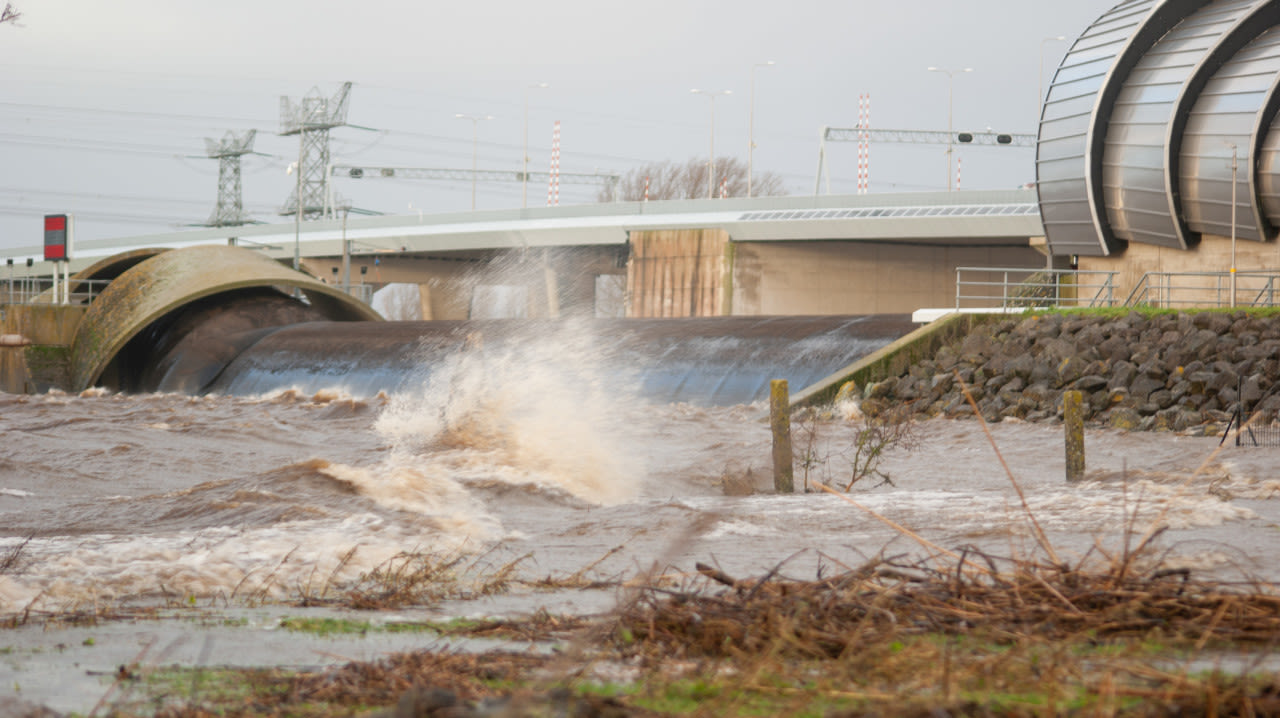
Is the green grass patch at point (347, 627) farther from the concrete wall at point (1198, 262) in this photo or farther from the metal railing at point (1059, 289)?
the concrete wall at point (1198, 262)

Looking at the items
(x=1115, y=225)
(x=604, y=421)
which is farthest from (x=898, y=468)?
(x=1115, y=225)

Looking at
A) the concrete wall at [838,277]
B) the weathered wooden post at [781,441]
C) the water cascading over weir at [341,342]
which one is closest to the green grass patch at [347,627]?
the weathered wooden post at [781,441]

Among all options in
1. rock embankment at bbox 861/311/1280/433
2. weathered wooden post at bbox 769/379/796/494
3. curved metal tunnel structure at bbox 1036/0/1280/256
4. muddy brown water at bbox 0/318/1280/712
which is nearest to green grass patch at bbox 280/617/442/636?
muddy brown water at bbox 0/318/1280/712

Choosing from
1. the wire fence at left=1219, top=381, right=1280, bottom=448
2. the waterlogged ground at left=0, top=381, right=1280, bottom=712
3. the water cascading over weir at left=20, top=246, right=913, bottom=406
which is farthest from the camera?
the water cascading over weir at left=20, top=246, right=913, bottom=406

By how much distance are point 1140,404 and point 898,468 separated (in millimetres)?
6696

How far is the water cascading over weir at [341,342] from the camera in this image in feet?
81.9

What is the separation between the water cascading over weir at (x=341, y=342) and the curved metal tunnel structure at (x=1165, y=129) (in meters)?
11.9

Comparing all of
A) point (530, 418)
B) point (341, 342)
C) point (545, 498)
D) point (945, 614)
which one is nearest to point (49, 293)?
point (341, 342)

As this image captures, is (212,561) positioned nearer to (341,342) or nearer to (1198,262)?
(341,342)

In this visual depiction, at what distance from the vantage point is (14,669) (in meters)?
4.83

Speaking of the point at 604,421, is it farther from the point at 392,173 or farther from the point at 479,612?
the point at 392,173

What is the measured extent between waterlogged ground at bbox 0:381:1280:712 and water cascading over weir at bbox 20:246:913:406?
2792 mm

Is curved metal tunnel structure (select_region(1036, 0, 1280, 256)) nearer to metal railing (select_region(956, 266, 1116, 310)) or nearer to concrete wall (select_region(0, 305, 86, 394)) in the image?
metal railing (select_region(956, 266, 1116, 310))

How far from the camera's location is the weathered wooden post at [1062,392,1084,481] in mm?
14047
